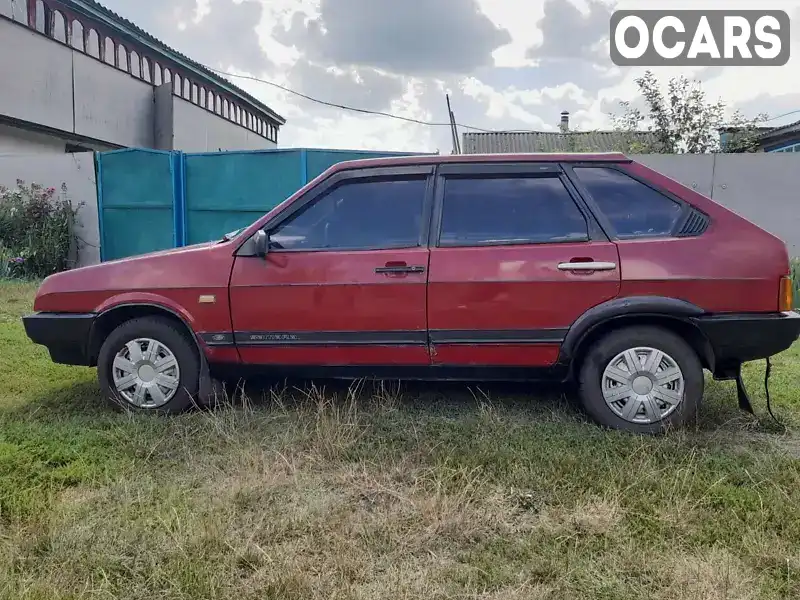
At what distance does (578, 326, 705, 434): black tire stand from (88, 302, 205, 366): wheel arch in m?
2.34

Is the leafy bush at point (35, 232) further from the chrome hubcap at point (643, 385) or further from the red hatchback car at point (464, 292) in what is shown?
the chrome hubcap at point (643, 385)

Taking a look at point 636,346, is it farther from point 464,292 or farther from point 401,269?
point 401,269

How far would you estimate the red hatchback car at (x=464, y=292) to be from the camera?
3.68m

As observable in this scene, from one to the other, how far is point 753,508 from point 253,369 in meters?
2.77

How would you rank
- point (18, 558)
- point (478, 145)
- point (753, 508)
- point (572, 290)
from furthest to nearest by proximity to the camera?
1. point (478, 145)
2. point (572, 290)
3. point (753, 508)
4. point (18, 558)

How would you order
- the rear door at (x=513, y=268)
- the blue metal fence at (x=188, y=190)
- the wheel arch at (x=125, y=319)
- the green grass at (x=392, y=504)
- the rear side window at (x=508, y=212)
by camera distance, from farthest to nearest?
the blue metal fence at (x=188, y=190)
the wheel arch at (x=125, y=319)
the rear side window at (x=508, y=212)
the rear door at (x=513, y=268)
the green grass at (x=392, y=504)

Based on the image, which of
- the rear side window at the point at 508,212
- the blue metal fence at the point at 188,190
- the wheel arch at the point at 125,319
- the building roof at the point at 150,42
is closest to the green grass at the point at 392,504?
the wheel arch at the point at 125,319

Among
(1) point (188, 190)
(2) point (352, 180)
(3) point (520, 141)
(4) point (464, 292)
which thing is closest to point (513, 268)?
(4) point (464, 292)

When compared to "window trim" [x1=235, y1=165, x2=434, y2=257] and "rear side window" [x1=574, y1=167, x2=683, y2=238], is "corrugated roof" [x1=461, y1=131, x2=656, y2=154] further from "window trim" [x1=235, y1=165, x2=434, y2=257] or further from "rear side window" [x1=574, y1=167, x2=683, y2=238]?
"window trim" [x1=235, y1=165, x2=434, y2=257]

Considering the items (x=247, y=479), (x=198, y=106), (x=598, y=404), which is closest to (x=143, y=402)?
(x=247, y=479)

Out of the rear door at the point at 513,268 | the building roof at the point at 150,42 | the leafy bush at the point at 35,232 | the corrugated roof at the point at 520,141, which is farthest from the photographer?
the corrugated roof at the point at 520,141

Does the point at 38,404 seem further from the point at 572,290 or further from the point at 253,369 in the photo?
the point at 572,290

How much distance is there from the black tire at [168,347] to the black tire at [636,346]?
235 cm

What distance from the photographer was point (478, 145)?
2734 cm
